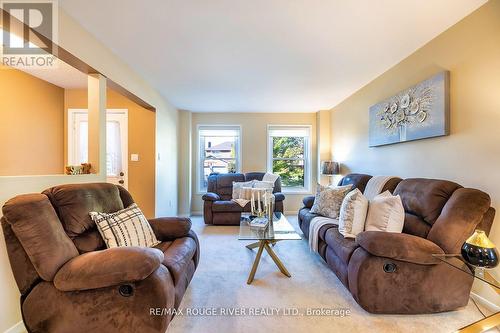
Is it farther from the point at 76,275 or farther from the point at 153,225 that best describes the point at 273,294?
the point at 76,275

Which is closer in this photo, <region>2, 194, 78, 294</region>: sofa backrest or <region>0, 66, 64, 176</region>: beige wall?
<region>2, 194, 78, 294</region>: sofa backrest

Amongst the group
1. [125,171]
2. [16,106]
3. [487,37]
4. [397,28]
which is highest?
[397,28]

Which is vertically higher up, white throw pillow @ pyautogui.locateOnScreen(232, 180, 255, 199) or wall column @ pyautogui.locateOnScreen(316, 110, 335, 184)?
wall column @ pyautogui.locateOnScreen(316, 110, 335, 184)

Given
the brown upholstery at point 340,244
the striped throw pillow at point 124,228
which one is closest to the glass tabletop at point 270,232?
the brown upholstery at point 340,244

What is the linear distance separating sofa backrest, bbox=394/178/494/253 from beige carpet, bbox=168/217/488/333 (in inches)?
24.3

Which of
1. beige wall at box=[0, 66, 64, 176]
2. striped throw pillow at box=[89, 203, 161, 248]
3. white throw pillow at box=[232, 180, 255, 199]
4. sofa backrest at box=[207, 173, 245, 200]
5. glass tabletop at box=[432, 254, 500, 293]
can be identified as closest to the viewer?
glass tabletop at box=[432, 254, 500, 293]

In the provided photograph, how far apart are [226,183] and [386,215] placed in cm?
331

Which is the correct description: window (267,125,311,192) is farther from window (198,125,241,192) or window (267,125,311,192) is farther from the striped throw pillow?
the striped throw pillow

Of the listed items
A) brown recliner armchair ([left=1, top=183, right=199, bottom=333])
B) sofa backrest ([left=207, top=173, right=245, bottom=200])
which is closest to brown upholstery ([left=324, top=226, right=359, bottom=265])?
brown recliner armchair ([left=1, top=183, right=199, bottom=333])

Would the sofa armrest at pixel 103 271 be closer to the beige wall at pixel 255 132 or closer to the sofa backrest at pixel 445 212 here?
the sofa backrest at pixel 445 212

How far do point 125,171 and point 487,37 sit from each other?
472 cm

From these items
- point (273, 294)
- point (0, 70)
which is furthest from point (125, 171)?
point (273, 294)

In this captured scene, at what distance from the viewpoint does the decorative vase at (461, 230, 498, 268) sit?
4.00 ft

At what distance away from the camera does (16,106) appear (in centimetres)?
292
